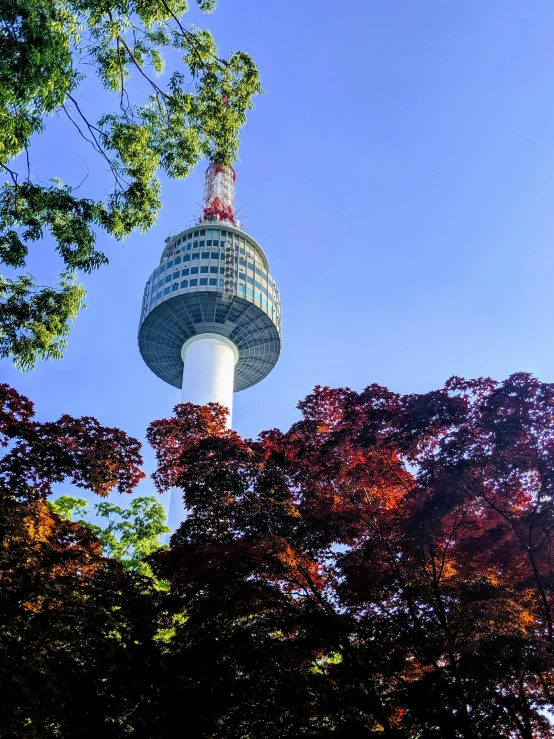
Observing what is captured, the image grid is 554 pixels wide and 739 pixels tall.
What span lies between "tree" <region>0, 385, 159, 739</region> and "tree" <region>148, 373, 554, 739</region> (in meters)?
0.73

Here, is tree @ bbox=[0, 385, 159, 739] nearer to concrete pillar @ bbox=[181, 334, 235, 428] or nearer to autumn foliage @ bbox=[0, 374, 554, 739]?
autumn foliage @ bbox=[0, 374, 554, 739]

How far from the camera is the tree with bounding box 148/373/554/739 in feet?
25.9

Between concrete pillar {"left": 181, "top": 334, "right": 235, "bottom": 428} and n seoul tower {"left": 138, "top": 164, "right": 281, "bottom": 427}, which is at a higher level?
n seoul tower {"left": 138, "top": 164, "right": 281, "bottom": 427}

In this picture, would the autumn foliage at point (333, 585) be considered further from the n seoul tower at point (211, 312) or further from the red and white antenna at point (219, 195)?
the red and white antenna at point (219, 195)

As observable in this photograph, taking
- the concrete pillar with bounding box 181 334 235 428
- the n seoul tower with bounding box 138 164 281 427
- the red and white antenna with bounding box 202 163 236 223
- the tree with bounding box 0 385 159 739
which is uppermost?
the red and white antenna with bounding box 202 163 236 223

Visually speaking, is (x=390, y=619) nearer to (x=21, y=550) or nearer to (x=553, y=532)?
(x=553, y=532)

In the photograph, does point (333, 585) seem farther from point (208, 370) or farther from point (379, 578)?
point (208, 370)

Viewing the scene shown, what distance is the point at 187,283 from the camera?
171 feet

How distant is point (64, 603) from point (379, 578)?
5078mm

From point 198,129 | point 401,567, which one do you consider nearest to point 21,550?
point 401,567

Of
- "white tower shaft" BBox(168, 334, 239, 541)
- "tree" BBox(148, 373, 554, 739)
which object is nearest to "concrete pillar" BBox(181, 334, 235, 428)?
"white tower shaft" BBox(168, 334, 239, 541)

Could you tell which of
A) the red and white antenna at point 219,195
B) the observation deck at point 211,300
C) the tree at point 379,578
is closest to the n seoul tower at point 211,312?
the observation deck at point 211,300

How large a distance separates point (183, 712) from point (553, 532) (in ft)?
21.7

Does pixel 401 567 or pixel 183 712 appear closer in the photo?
pixel 183 712
